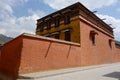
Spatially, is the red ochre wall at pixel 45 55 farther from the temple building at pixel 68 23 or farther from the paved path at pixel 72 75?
the temple building at pixel 68 23

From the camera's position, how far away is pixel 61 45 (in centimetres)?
1387

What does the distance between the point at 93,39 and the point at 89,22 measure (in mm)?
2521

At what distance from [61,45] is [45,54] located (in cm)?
237

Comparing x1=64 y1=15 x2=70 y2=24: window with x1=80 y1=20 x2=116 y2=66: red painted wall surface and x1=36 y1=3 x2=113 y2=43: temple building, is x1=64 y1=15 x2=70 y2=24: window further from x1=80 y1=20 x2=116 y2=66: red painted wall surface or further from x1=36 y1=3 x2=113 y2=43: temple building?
x1=80 y1=20 x2=116 y2=66: red painted wall surface

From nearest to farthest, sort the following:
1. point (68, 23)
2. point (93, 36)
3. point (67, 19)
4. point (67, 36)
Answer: point (67, 36), point (68, 23), point (67, 19), point (93, 36)

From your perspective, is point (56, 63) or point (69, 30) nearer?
point (56, 63)

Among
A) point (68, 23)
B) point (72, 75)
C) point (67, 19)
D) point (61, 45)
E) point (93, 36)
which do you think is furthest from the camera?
point (93, 36)

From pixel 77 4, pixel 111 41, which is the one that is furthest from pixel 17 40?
pixel 111 41

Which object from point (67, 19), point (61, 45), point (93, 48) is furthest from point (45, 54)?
point (93, 48)

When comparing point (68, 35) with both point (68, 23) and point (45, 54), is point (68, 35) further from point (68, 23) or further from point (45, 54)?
point (45, 54)

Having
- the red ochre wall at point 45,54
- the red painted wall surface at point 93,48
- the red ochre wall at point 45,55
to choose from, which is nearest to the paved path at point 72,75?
the red ochre wall at point 45,55

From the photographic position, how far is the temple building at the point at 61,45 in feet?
35.9

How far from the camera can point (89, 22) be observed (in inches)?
749

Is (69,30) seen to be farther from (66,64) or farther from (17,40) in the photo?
(17,40)
